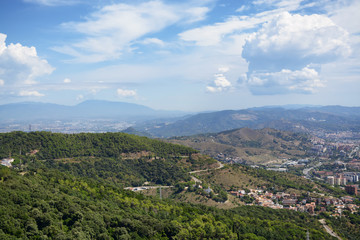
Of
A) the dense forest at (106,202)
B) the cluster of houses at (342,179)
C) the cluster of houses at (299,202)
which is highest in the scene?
the dense forest at (106,202)

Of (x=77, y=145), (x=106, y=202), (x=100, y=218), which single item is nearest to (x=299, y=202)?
(x=106, y=202)

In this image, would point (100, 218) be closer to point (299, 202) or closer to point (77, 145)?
point (299, 202)

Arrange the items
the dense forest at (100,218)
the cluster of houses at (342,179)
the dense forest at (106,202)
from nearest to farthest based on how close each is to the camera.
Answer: the dense forest at (100,218)
the dense forest at (106,202)
the cluster of houses at (342,179)

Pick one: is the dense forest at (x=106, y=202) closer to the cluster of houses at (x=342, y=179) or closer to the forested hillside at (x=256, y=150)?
the cluster of houses at (x=342, y=179)

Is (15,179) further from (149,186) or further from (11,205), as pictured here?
(149,186)

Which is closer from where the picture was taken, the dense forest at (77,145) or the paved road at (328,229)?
the paved road at (328,229)

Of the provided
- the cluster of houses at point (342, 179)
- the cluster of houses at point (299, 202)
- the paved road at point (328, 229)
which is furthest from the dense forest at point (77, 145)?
the cluster of houses at point (342, 179)

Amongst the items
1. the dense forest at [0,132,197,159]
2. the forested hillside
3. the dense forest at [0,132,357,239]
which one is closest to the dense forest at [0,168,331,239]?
the dense forest at [0,132,357,239]
